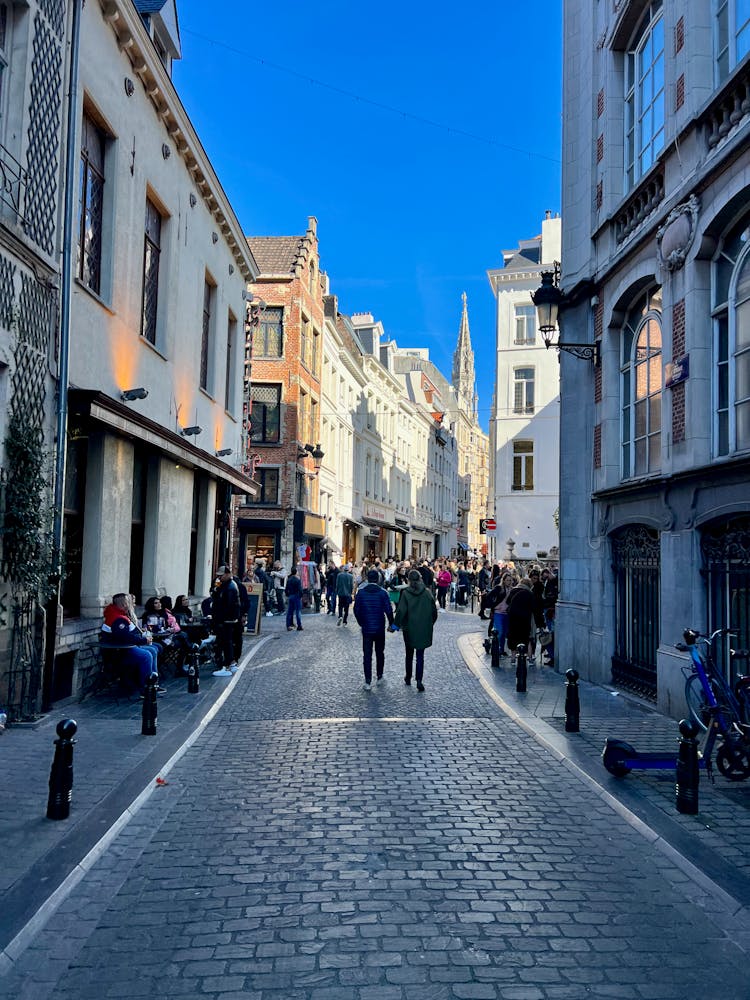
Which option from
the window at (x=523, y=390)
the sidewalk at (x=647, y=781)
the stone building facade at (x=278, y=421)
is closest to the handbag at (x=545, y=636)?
the sidewalk at (x=647, y=781)

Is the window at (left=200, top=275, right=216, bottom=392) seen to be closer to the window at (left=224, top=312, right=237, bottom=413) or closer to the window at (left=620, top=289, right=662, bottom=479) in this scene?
the window at (left=224, top=312, right=237, bottom=413)

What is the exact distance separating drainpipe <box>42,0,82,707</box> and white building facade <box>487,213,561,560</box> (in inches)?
1045

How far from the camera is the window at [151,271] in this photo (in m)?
13.4

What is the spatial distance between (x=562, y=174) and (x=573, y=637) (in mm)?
8256

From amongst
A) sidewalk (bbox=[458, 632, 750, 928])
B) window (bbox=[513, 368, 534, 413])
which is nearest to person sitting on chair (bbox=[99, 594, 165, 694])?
sidewalk (bbox=[458, 632, 750, 928])

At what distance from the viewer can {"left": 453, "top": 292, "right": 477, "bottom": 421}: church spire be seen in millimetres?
107312

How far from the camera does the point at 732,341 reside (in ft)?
29.5

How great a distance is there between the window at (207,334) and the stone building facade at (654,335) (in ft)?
25.5

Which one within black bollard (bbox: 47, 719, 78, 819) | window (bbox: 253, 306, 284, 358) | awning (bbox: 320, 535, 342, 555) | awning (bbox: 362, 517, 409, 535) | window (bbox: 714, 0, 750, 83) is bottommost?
black bollard (bbox: 47, 719, 78, 819)

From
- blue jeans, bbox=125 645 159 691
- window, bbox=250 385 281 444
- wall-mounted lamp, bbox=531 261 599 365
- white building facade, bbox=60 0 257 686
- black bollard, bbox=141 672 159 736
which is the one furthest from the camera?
window, bbox=250 385 281 444

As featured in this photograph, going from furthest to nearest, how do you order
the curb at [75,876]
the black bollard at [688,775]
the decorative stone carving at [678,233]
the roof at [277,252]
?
the roof at [277,252] → the decorative stone carving at [678,233] → the black bollard at [688,775] → the curb at [75,876]

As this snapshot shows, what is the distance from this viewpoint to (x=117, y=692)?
1064cm

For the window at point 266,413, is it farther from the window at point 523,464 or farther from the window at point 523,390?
the window at point 523,390

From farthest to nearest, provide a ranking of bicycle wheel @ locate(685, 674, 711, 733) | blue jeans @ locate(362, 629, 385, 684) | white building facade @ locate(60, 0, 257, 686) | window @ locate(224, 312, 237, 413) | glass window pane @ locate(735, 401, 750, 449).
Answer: window @ locate(224, 312, 237, 413), blue jeans @ locate(362, 629, 385, 684), white building facade @ locate(60, 0, 257, 686), glass window pane @ locate(735, 401, 750, 449), bicycle wheel @ locate(685, 674, 711, 733)
